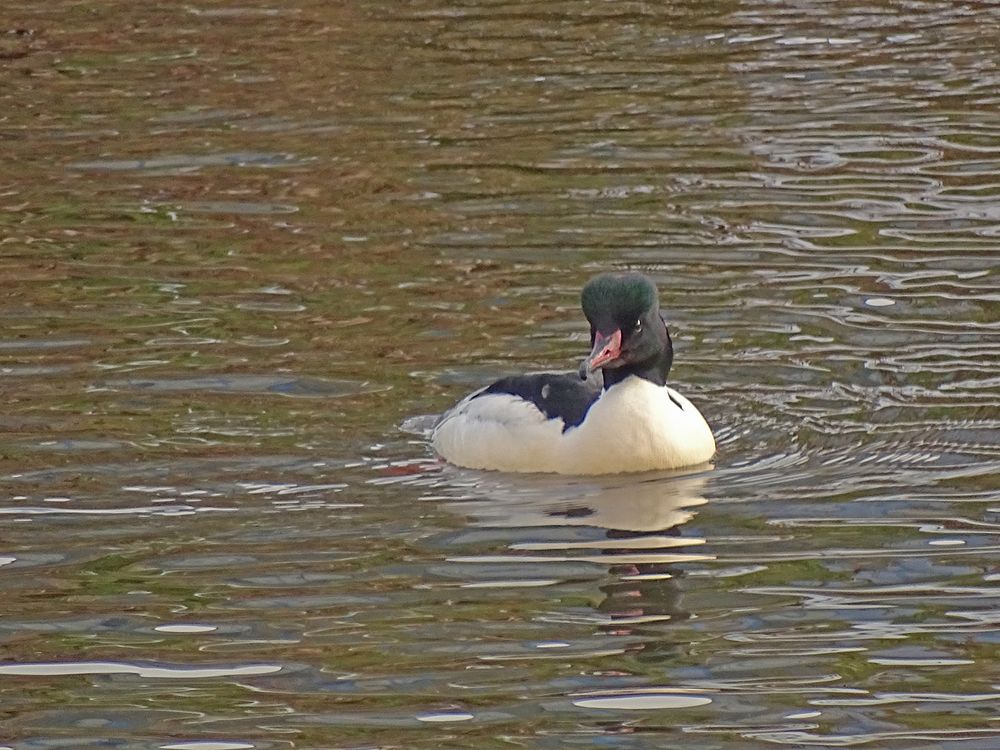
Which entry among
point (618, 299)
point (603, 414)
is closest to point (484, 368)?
point (603, 414)

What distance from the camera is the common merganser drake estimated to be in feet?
38.4

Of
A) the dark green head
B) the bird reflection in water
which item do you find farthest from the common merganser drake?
the bird reflection in water

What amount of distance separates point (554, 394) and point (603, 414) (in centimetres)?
38

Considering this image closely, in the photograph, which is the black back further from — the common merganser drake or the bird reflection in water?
the bird reflection in water

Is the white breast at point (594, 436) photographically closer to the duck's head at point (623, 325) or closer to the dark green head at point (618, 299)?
the duck's head at point (623, 325)

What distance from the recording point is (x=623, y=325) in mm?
11742

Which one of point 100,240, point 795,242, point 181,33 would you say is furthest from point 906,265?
point 181,33

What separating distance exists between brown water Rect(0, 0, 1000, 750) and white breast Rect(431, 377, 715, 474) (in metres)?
0.13

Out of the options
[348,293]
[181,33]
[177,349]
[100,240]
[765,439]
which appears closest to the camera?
[765,439]

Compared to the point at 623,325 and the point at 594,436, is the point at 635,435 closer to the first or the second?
the point at 594,436

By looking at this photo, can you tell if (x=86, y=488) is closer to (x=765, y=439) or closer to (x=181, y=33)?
(x=765, y=439)

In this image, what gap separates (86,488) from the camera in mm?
11375

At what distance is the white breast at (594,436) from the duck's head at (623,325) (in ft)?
0.44

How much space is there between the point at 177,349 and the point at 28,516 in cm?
274
